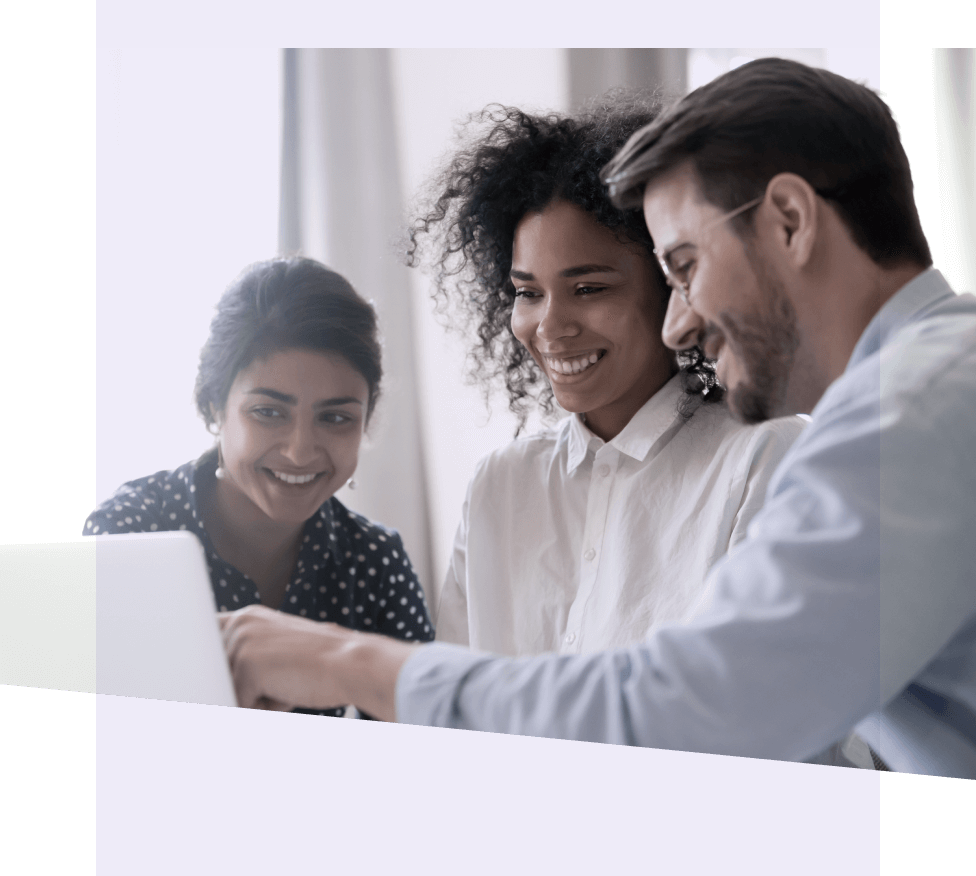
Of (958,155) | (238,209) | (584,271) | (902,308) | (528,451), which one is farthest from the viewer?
(238,209)

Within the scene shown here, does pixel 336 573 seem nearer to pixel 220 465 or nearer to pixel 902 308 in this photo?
pixel 220 465

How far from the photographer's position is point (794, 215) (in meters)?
1.94

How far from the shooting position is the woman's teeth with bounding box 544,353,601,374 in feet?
7.42

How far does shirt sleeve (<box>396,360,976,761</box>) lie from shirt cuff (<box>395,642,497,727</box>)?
178 millimetres

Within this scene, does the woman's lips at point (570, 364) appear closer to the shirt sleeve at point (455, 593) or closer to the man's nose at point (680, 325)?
the man's nose at point (680, 325)

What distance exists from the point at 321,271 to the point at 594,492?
0.84 meters

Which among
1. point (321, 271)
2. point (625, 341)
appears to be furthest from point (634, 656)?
point (321, 271)

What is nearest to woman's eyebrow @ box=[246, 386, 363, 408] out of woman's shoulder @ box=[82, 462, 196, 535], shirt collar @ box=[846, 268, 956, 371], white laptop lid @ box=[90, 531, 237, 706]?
woman's shoulder @ box=[82, 462, 196, 535]

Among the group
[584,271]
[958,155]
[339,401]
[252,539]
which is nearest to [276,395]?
[339,401]

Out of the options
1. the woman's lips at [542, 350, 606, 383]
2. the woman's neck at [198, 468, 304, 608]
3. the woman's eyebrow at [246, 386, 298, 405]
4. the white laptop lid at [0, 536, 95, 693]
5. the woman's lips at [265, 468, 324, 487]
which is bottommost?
the white laptop lid at [0, 536, 95, 693]

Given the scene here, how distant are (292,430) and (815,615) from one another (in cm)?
139

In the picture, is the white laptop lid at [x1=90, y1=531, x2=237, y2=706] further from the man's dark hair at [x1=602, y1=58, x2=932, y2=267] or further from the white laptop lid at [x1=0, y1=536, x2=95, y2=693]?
the man's dark hair at [x1=602, y1=58, x2=932, y2=267]

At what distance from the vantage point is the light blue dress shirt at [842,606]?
1.58 m

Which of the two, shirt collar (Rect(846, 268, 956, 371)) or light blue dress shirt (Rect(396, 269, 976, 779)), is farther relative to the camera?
shirt collar (Rect(846, 268, 956, 371))
